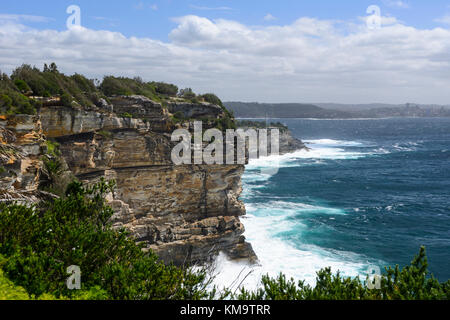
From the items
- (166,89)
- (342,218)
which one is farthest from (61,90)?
(342,218)

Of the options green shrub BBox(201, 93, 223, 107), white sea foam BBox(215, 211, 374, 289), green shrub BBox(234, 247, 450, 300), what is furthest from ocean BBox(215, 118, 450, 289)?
green shrub BBox(201, 93, 223, 107)

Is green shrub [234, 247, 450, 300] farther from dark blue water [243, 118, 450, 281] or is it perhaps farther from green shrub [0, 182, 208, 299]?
dark blue water [243, 118, 450, 281]

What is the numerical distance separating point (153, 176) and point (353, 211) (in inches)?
1242

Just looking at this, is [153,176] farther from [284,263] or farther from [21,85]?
[284,263]

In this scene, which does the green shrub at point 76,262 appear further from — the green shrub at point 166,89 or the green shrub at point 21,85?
the green shrub at point 166,89

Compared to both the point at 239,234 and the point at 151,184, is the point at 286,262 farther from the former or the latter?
the point at 151,184

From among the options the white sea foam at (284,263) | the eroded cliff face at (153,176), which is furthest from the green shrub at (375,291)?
the eroded cliff face at (153,176)

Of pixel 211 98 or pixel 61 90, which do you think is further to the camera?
pixel 211 98

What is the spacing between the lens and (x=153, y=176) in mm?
33125

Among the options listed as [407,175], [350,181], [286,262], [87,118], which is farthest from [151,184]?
[407,175]

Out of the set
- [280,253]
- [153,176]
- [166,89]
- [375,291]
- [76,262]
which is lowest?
[280,253]

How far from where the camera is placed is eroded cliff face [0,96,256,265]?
96.0ft

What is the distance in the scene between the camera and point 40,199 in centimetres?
2381

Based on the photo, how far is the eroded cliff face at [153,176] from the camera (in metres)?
29.3
